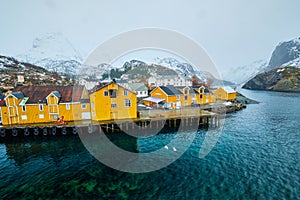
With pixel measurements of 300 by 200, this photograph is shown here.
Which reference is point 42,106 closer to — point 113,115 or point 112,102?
point 112,102

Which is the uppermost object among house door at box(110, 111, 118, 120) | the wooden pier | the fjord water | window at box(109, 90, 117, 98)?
window at box(109, 90, 117, 98)

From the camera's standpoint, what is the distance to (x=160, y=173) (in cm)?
1884

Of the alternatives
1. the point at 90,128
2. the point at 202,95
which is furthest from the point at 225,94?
the point at 90,128

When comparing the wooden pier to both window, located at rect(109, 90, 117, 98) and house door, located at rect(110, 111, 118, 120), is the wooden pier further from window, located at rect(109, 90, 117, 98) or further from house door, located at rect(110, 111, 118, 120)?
window, located at rect(109, 90, 117, 98)

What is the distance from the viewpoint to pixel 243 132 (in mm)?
32219

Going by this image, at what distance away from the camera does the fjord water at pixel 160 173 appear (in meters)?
15.6

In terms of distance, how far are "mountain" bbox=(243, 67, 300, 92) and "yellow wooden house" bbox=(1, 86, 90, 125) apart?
131945 millimetres

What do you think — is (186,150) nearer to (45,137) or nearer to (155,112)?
(155,112)

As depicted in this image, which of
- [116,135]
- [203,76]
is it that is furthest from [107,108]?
[203,76]

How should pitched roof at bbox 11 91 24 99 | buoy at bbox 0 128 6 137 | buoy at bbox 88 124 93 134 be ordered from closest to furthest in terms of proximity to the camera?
buoy at bbox 0 128 6 137, pitched roof at bbox 11 91 24 99, buoy at bbox 88 124 93 134

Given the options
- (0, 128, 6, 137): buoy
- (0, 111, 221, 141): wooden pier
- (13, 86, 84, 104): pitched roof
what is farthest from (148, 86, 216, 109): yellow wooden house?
(0, 128, 6, 137): buoy

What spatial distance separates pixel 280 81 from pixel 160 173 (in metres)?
146

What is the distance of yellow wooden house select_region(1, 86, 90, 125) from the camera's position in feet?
100

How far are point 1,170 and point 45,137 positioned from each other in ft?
32.9
